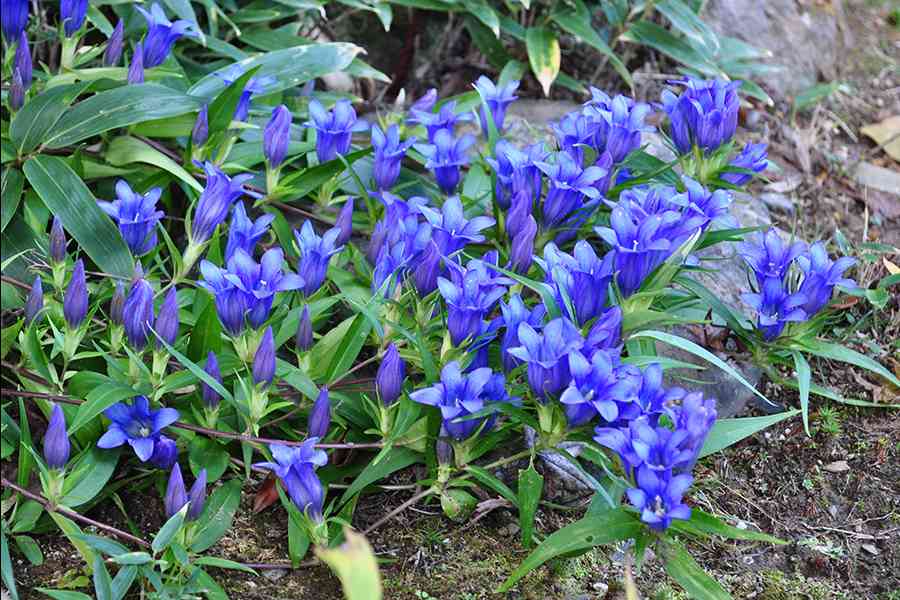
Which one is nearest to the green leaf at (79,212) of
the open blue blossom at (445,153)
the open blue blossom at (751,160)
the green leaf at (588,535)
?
the open blue blossom at (445,153)

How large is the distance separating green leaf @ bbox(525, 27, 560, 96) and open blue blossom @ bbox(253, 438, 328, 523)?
178 centimetres

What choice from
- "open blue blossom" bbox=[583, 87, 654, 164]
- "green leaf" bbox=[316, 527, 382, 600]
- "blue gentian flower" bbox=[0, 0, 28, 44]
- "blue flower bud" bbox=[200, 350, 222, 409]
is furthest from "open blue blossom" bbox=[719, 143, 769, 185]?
"blue gentian flower" bbox=[0, 0, 28, 44]

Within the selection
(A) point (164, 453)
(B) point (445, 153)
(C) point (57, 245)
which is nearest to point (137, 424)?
(A) point (164, 453)

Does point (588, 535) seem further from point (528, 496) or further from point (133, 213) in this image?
point (133, 213)

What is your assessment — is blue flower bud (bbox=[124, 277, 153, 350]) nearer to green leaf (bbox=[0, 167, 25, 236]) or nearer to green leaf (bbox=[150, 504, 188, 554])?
green leaf (bbox=[150, 504, 188, 554])

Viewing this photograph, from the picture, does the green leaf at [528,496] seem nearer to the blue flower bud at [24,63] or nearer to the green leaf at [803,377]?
the green leaf at [803,377]

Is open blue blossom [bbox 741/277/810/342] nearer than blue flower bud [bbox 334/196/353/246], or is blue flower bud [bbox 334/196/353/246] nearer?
open blue blossom [bbox 741/277/810/342]

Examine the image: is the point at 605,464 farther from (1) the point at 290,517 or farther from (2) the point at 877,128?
(2) the point at 877,128

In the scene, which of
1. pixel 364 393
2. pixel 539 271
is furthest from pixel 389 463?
pixel 539 271

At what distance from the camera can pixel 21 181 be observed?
262cm

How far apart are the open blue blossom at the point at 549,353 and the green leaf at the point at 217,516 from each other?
71 centimetres

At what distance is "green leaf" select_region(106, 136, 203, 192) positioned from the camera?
8.51 feet

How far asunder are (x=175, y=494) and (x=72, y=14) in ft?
4.31

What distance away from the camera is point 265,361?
2086 mm
